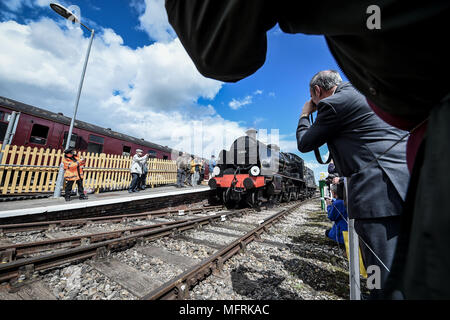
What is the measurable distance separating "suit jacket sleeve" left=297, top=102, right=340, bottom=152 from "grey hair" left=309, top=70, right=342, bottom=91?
0.36 metres

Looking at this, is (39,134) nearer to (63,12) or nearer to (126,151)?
(126,151)

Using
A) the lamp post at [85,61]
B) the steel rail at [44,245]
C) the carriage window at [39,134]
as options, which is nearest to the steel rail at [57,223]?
the steel rail at [44,245]

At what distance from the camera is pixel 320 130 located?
1320 millimetres

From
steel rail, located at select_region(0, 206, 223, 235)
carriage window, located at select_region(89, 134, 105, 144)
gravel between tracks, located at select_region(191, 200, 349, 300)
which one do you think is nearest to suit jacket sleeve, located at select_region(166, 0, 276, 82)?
gravel between tracks, located at select_region(191, 200, 349, 300)

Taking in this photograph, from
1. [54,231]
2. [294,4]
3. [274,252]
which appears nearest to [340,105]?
[294,4]

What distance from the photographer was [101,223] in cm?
458

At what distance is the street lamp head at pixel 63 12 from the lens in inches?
230

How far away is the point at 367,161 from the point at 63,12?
902 centimetres

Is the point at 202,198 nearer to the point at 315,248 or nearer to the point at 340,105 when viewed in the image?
the point at 315,248

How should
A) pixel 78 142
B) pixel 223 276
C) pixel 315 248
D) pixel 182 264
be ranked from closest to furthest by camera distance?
pixel 223 276, pixel 182 264, pixel 315 248, pixel 78 142

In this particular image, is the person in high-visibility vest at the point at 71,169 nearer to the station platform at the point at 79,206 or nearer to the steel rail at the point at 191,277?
the station platform at the point at 79,206

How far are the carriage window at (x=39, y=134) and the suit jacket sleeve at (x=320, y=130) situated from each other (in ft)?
35.1

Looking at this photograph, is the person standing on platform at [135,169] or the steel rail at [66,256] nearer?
the steel rail at [66,256]
